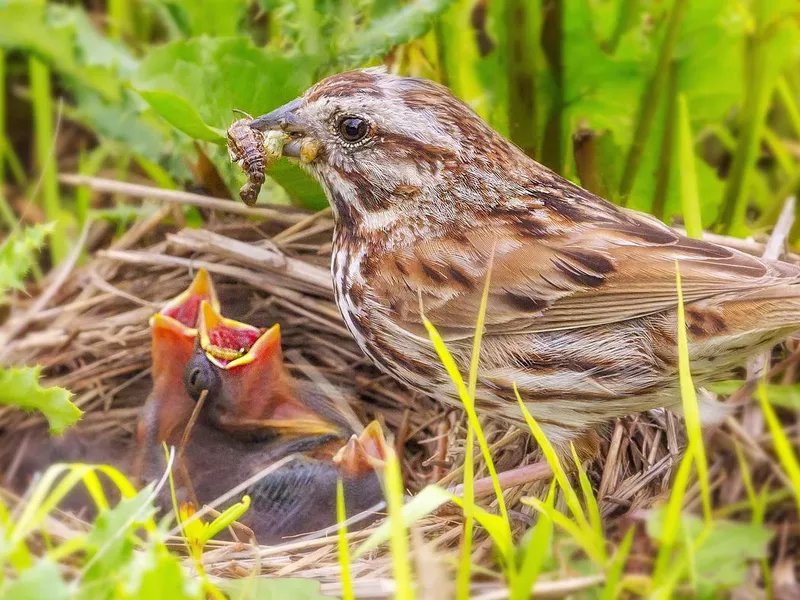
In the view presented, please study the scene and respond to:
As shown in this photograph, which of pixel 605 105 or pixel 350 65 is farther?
pixel 605 105

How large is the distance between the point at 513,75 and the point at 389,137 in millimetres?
984

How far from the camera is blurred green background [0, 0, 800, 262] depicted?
3.67 metres

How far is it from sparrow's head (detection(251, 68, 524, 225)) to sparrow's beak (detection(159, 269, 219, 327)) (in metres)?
0.71

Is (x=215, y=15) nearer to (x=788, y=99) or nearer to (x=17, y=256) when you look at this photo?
(x=17, y=256)

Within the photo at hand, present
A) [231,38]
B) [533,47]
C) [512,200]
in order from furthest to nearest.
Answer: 1. [533,47]
2. [231,38]
3. [512,200]

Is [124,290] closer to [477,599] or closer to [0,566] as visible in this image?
[0,566]

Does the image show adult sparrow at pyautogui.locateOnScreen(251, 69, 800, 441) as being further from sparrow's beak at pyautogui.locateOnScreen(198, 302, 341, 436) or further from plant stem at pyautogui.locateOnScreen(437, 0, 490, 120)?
plant stem at pyautogui.locateOnScreen(437, 0, 490, 120)

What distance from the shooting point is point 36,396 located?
296 cm

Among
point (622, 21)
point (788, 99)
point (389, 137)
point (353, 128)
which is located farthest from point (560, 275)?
point (788, 99)

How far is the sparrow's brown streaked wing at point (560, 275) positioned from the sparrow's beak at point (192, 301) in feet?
2.66

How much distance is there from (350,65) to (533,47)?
69 centimetres

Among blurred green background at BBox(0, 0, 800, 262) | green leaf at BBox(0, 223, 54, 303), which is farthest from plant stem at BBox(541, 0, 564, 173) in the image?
green leaf at BBox(0, 223, 54, 303)

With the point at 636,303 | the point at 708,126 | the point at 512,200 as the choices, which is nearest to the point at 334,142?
the point at 512,200

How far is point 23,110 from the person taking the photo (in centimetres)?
616
